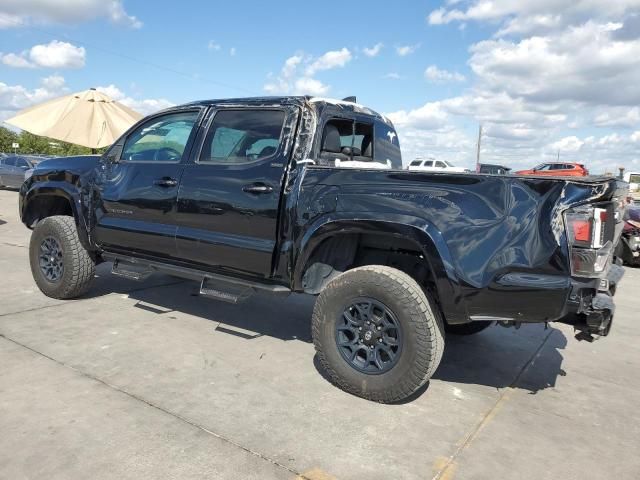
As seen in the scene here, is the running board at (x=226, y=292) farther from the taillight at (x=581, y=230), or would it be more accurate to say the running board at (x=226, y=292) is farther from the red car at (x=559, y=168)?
the red car at (x=559, y=168)

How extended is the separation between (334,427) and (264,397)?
1.79 ft

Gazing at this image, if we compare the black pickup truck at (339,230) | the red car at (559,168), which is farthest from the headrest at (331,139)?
the red car at (559,168)

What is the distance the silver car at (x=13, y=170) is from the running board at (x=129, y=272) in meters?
19.2

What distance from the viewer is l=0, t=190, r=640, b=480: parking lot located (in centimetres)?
253

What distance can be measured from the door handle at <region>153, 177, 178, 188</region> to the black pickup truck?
13 mm

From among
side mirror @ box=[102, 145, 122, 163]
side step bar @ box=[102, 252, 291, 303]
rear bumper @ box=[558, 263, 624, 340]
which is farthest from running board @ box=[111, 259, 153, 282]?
rear bumper @ box=[558, 263, 624, 340]

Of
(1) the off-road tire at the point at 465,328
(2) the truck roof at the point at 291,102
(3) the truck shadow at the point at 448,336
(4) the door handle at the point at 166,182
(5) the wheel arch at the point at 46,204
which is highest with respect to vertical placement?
(2) the truck roof at the point at 291,102

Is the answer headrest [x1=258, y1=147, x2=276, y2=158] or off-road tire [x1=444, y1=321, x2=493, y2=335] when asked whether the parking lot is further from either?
headrest [x1=258, y1=147, x2=276, y2=158]

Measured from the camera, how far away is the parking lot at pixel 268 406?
253cm

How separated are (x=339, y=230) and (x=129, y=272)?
2.18 metres

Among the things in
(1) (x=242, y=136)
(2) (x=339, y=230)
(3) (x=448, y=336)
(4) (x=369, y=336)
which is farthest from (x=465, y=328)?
(1) (x=242, y=136)

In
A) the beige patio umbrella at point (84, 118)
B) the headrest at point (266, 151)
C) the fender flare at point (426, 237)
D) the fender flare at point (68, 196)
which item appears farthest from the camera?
the beige patio umbrella at point (84, 118)

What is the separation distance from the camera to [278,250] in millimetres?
3623

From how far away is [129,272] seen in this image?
450cm
